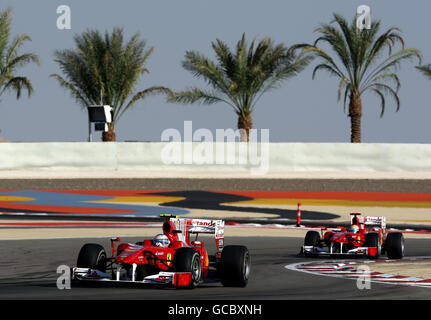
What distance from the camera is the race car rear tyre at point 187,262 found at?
45.3 ft

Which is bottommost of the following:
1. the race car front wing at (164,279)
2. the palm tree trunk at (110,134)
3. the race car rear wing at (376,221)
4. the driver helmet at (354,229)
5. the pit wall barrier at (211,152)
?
the race car front wing at (164,279)

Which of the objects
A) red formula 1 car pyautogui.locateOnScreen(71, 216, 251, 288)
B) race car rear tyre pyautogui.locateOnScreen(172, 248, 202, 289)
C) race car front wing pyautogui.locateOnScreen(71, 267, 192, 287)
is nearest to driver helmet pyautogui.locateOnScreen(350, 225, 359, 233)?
red formula 1 car pyautogui.locateOnScreen(71, 216, 251, 288)

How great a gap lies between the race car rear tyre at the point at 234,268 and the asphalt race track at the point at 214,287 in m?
0.15

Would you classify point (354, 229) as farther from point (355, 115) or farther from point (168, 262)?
point (355, 115)

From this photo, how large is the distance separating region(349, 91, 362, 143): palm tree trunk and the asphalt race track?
32270mm

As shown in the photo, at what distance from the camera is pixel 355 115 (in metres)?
53.2

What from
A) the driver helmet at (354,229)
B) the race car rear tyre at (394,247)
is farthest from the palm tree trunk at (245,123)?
the race car rear tyre at (394,247)

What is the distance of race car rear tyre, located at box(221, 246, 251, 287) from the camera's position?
1444 cm

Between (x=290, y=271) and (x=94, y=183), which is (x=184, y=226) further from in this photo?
(x=94, y=183)

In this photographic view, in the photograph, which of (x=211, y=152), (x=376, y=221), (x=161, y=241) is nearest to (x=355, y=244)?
(x=376, y=221)

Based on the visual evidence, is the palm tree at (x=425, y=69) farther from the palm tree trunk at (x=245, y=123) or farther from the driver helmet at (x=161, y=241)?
the driver helmet at (x=161, y=241)

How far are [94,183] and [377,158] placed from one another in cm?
1417
